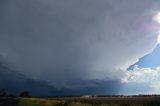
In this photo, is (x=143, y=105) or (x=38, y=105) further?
(x=143, y=105)

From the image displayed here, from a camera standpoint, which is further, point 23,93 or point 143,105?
point 23,93

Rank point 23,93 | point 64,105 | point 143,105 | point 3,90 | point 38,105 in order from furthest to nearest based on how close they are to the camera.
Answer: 1. point 3,90
2. point 23,93
3. point 143,105
4. point 38,105
5. point 64,105

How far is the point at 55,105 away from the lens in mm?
60656

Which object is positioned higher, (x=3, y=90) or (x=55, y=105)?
(x=3, y=90)

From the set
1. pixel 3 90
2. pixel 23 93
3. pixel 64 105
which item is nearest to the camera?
pixel 64 105

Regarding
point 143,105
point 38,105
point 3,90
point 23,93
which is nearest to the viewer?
point 38,105

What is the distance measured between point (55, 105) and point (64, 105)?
111 inches

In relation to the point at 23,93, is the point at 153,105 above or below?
below

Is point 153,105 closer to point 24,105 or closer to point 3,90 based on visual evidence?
point 24,105

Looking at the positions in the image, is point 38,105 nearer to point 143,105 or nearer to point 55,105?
point 55,105

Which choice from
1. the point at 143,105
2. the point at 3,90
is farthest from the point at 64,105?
the point at 3,90


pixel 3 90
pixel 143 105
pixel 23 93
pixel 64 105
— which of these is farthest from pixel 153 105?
pixel 3 90

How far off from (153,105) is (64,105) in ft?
83.8

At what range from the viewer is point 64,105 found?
58.5m
